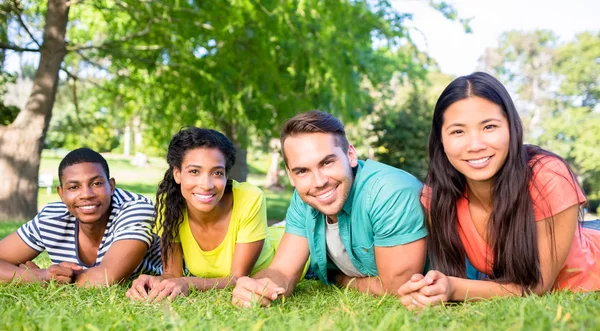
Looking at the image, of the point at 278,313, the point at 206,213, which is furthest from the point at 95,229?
the point at 278,313

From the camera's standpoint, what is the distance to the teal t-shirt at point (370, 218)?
354 centimetres

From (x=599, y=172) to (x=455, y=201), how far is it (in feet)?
115

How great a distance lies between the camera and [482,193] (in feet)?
11.7

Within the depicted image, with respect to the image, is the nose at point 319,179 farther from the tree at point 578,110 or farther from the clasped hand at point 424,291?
the tree at point 578,110

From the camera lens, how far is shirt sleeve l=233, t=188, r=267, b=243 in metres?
4.29

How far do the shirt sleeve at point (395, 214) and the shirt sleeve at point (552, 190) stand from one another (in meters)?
0.68

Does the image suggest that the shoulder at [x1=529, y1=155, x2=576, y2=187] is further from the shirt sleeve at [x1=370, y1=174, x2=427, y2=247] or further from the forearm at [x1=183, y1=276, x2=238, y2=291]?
the forearm at [x1=183, y1=276, x2=238, y2=291]

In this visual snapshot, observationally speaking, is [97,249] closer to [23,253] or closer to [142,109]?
[23,253]

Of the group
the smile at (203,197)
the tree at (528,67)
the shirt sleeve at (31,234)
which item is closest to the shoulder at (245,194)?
the smile at (203,197)

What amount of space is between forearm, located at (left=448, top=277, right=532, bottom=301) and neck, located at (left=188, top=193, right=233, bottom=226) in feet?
6.18

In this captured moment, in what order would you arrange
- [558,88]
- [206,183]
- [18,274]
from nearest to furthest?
1. [18,274]
2. [206,183]
3. [558,88]

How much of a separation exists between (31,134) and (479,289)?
9.65m

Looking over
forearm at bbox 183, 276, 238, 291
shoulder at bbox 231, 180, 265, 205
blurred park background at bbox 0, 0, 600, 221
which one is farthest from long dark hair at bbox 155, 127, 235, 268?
blurred park background at bbox 0, 0, 600, 221

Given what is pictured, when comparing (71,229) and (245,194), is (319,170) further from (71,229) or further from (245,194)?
(71,229)
